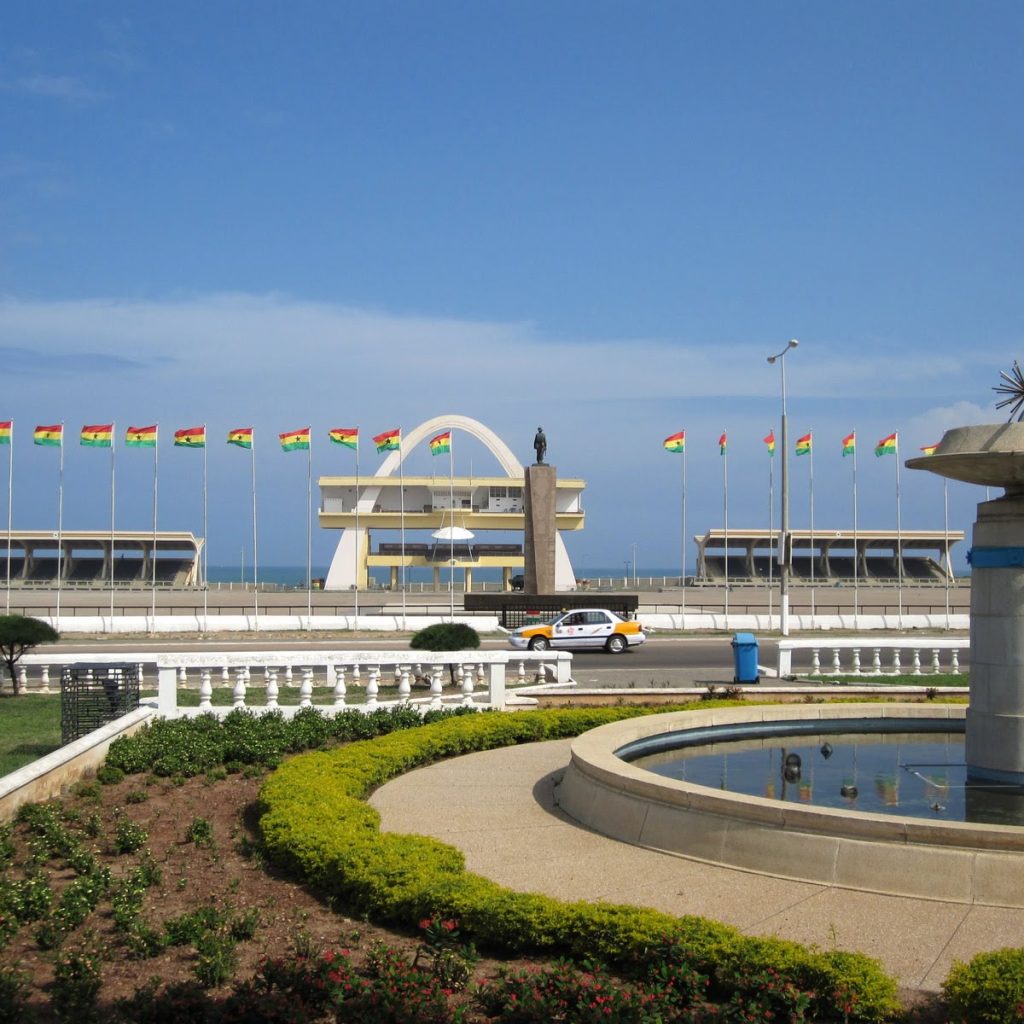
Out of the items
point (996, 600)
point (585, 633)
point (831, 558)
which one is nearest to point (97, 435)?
point (585, 633)

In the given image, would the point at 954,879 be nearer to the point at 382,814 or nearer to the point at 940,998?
the point at 940,998

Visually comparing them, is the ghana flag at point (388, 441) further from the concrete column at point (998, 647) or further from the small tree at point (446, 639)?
the concrete column at point (998, 647)

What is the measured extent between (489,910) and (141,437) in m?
38.9

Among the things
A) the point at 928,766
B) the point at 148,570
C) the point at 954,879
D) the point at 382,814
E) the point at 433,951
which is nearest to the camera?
the point at 433,951

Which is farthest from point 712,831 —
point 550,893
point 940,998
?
point 940,998

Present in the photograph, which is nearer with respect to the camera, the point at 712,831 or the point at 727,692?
the point at 712,831

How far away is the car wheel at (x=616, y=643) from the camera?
34094mm

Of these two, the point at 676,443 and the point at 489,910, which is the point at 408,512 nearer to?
the point at 676,443

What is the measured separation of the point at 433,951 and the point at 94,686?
1056 cm

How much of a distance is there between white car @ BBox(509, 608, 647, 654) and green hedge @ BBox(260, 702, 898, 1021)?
21.1 metres

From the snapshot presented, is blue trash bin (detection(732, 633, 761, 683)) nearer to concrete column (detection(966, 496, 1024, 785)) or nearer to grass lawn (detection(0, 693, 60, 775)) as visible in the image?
concrete column (detection(966, 496, 1024, 785))

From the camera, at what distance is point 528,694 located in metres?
19.8

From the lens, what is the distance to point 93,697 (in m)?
16.0

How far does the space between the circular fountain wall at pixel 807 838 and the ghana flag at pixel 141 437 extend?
35.6m
